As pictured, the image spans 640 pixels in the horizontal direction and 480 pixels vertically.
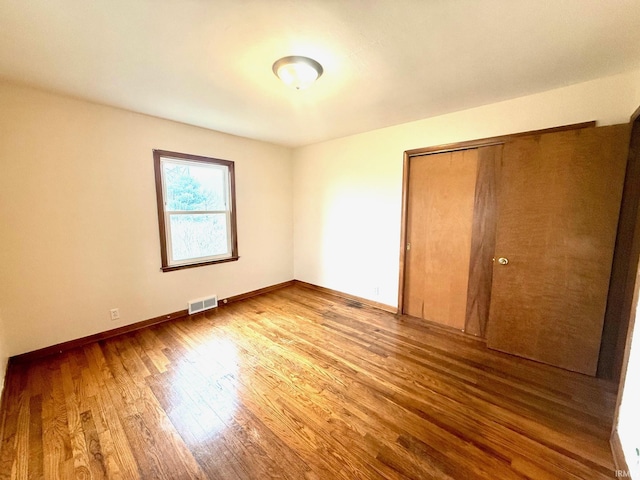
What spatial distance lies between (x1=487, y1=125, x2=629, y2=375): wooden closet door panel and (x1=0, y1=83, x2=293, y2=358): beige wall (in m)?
3.53

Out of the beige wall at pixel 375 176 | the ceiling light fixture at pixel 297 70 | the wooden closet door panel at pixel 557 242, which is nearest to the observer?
the ceiling light fixture at pixel 297 70

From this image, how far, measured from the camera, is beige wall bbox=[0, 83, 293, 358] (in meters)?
2.18

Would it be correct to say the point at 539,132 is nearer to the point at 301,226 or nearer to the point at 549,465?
the point at 549,465

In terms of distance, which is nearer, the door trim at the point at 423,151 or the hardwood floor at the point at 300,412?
the hardwood floor at the point at 300,412

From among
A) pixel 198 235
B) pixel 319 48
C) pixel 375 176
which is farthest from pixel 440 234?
pixel 198 235

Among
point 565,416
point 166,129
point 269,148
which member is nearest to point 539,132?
point 565,416

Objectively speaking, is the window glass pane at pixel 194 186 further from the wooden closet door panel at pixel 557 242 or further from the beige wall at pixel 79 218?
the wooden closet door panel at pixel 557 242

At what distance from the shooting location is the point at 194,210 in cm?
332

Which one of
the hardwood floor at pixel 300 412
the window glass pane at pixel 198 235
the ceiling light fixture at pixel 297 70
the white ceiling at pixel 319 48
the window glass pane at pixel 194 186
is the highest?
the white ceiling at pixel 319 48

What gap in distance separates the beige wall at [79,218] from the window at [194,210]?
107 mm

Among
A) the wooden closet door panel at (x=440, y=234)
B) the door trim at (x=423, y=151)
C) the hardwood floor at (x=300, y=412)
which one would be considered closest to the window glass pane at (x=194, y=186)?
the hardwood floor at (x=300, y=412)

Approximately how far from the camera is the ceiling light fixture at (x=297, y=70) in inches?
68.7

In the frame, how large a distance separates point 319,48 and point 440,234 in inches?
88.5

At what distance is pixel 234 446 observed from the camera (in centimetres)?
146
